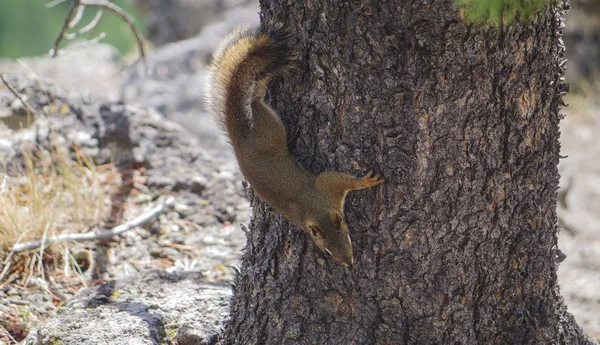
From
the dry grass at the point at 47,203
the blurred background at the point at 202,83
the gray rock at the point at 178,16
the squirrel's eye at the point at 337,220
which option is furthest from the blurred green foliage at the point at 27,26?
the squirrel's eye at the point at 337,220

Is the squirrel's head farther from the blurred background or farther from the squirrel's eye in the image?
the blurred background

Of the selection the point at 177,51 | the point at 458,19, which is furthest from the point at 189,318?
the point at 177,51

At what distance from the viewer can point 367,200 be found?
2141 millimetres

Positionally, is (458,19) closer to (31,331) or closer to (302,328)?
(302,328)

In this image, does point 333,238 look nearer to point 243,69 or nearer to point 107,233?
point 243,69

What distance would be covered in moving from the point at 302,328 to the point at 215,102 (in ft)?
2.90

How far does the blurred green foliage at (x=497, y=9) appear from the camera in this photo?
157 cm

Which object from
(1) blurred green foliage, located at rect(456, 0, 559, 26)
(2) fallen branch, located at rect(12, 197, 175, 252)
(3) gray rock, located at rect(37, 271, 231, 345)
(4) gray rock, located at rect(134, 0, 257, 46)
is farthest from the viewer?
(4) gray rock, located at rect(134, 0, 257, 46)

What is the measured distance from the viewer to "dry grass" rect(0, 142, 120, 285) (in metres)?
3.12

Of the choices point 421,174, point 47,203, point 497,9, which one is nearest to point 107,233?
point 47,203

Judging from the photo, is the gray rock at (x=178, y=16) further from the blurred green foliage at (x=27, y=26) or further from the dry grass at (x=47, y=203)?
the dry grass at (x=47, y=203)

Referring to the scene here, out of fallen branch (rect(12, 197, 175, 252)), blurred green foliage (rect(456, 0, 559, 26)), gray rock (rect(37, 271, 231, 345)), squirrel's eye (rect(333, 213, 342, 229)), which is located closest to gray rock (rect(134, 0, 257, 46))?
fallen branch (rect(12, 197, 175, 252))

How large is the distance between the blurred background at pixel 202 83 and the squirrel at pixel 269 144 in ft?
2.92

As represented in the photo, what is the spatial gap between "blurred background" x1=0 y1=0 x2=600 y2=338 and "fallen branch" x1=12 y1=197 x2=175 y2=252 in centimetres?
85
